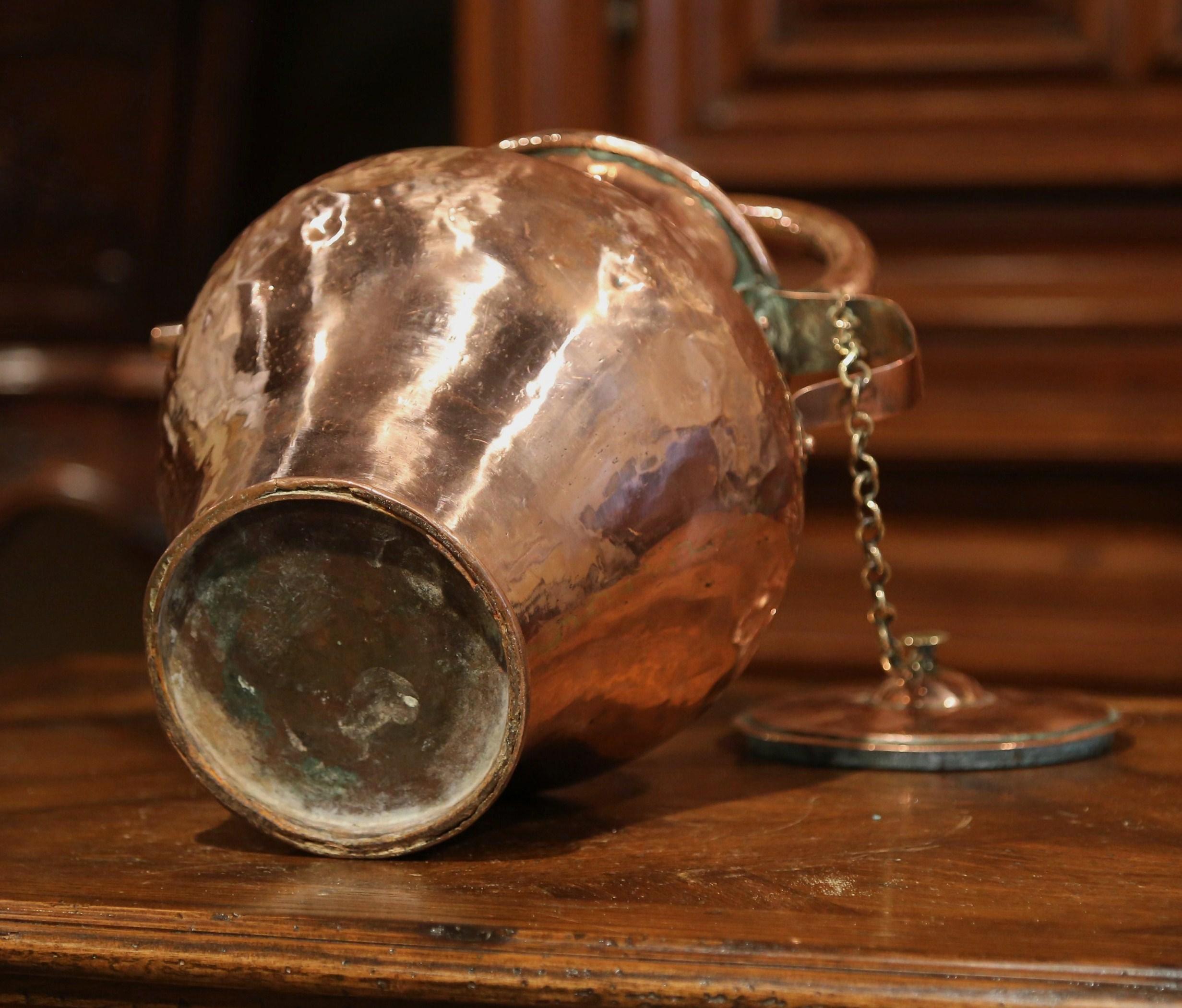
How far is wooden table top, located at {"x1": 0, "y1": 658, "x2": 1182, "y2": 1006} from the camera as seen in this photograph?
1.30 feet

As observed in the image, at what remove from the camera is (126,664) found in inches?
41.2

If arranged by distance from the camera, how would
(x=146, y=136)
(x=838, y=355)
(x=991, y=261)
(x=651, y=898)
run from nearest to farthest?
(x=651, y=898)
(x=838, y=355)
(x=991, y=261)
(x=146, y=136)

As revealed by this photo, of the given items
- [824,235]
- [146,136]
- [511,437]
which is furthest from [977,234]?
[146,136]

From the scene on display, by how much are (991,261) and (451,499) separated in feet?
3.39

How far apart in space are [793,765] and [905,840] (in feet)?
0.46

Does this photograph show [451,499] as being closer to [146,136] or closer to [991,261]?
[991,261]

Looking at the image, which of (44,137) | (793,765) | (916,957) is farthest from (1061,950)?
(44,137)

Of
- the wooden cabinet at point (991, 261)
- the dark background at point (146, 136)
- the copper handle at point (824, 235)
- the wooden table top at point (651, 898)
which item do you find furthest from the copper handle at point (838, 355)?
the dark background at point (146, 136)

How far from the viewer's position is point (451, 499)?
0.46 m

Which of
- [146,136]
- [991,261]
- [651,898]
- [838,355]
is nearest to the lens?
[651,898]

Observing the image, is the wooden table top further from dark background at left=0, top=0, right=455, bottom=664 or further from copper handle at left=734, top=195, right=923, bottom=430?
dark background at left=0, top=0, right=455, bottom=664

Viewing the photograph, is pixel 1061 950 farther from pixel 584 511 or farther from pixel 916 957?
pixel 584 511

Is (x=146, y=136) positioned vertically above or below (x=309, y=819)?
above

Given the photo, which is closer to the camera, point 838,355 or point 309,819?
point 309,819
